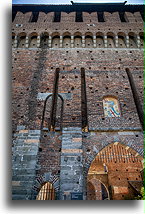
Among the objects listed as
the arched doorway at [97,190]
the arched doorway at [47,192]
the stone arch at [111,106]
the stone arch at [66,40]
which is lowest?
the arched doorway at [47,192]

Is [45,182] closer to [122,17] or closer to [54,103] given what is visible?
[54,103]

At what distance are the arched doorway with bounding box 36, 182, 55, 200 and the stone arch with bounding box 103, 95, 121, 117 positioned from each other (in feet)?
8.59

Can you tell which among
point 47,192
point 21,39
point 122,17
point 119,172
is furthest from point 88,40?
point 47,192

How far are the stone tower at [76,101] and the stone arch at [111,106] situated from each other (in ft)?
0.11

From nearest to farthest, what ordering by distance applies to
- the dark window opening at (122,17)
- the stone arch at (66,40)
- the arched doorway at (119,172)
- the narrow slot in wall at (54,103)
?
1. the narrow slot in wall at (54,103)
2. the arched doorway at (119,172)
3. the stone arch at (66,40)
4. the dark window opening at (122,17)

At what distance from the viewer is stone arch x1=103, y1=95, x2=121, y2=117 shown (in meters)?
5.98

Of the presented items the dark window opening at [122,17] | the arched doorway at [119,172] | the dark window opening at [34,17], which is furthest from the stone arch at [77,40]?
the arched doorway at [119,172]

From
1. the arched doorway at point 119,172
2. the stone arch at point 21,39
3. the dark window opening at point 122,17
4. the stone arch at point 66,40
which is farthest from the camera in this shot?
the dark window opening at point 122,17

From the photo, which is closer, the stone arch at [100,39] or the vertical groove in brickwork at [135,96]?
the vertical groove in brickwork at [135,96]

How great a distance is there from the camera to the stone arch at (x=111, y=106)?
5977mm

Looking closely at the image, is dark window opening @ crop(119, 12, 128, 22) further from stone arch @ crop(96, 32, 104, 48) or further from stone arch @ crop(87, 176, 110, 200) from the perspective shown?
stone arch @ crop(87, 176, 110, 200)

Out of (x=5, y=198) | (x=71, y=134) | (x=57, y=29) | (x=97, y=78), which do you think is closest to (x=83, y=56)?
(x=97, y=78)

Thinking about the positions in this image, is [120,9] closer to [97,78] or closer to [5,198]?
[97,78]

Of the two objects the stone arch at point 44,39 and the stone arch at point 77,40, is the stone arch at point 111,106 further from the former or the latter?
the stone arch at point 44,39
